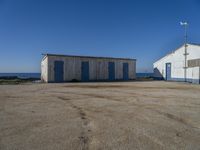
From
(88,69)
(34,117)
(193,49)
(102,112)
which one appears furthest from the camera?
(88,69)

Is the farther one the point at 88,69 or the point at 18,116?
the point at 88,69

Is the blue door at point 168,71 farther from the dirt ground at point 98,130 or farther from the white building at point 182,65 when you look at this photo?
the dirt ground at point 98,130

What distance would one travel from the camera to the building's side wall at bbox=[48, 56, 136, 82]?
907 inches

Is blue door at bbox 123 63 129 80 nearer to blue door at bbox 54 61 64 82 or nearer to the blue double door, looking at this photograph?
the blue double door

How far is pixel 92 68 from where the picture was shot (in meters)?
25.4

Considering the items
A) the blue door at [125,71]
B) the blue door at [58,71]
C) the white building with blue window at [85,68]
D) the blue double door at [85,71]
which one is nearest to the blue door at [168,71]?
the white building with blue window at [85,68]

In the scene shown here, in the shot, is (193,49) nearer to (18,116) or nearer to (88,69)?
(88,69)

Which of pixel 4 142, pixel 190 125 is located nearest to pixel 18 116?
pixel 4 142

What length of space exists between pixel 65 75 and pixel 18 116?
1821 centimetres

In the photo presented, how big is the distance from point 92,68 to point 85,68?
0.98 m

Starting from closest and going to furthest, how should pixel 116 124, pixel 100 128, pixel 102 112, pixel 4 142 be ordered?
pixel 4 142 → pixel 100 128 → pixel 116 124 → pixel 102 112

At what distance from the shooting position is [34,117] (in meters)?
5.46

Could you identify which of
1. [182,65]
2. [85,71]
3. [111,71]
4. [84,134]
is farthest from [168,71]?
[84,134]

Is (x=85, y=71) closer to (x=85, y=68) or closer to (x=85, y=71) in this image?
(x=85, y=71)
